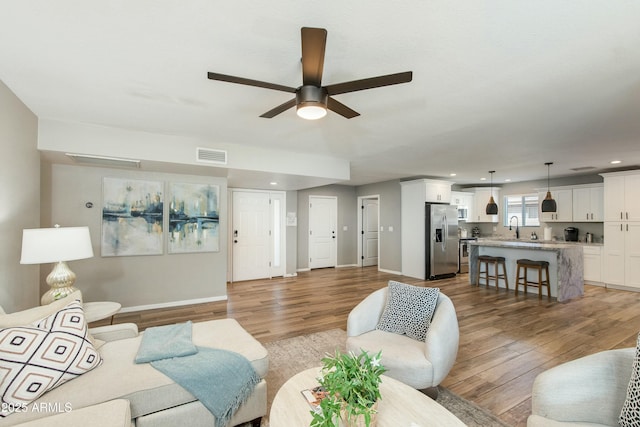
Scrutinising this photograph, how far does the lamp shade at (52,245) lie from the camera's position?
2328mm

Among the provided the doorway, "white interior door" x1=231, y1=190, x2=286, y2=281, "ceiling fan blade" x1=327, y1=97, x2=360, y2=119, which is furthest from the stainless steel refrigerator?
"ceiling fan blade" x1=327, y1=97, x2=360, y2=119

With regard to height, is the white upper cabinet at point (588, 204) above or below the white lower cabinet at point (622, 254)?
above

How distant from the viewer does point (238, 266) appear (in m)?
6.51

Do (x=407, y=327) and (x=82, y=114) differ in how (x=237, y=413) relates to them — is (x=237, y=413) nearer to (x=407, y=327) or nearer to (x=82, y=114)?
(x=407, y=327)

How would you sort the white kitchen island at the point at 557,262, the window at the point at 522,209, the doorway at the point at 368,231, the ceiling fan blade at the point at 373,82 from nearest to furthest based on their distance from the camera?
the ceiling fan blade at the point at 373,82 < the white kitchen island at the point at 557,262 < the window at the point at 522,209 < the doorway at the point at 368,231

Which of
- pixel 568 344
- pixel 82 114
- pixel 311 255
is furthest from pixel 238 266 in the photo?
pixel 568 344

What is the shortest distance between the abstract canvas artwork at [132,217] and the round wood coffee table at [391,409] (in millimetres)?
3772

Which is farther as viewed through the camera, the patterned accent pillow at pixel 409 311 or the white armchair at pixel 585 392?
the patterned accent pillow at pixel 409 311

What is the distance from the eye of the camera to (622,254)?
572cm

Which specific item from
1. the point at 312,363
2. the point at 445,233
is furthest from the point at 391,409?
the point at 445,233

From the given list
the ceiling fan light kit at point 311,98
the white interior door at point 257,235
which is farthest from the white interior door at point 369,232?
the ceiling fan light kit at point 311,98

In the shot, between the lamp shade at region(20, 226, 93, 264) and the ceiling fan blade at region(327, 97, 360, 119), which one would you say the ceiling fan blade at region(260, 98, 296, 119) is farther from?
the lamp shade at region(20, 226, 93, 264)

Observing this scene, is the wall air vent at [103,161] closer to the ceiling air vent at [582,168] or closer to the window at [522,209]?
the ceiling air vent at [582,168]

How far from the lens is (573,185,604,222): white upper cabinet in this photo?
6.29 metres
